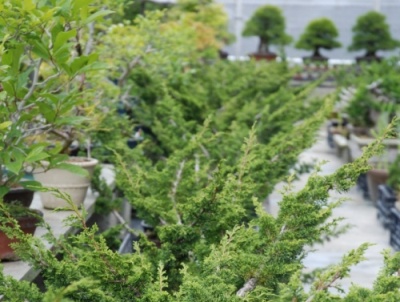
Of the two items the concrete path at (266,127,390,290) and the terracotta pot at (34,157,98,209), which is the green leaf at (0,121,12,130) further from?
the concrete path at (266,127,390,290)

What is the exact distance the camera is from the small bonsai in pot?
3812 cm

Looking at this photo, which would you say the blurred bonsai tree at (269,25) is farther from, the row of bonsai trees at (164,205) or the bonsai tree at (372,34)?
the row of bonsai trees at (164,205)

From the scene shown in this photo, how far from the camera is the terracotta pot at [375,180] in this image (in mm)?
16141

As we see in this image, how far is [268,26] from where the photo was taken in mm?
38406

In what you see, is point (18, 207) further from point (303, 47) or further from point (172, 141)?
point (303, 47)

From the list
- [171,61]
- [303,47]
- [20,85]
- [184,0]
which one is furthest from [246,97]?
[303,47]

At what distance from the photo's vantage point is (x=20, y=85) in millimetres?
5398

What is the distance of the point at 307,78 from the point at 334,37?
3.92 metres


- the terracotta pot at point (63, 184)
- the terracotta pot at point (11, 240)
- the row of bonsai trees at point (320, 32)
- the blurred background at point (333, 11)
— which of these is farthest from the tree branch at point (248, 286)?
the blurred background at point (333, 11)

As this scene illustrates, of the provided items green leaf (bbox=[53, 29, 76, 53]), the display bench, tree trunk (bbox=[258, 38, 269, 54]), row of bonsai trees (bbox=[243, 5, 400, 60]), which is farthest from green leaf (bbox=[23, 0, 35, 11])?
tree trunk (bbox=[258, 38, 269, 54])

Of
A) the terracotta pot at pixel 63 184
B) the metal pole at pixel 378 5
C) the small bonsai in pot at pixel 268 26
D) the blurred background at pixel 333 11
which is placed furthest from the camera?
the blurred background at pixel 333 11

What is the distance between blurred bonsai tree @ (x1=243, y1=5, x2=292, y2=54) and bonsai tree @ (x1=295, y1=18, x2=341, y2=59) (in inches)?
27.2

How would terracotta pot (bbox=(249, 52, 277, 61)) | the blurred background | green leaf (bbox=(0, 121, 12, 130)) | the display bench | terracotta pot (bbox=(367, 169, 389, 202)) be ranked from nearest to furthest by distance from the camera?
green leaf (bbox=(0, 121, 12, 130)) < the display bench < terracotta pot (bbox=(367, 169, 389, 202)) < terracotta pot (bbox=(249, 52, 277, 61)) < the blurred background

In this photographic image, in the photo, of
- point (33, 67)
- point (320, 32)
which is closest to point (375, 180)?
point (33, 67)
